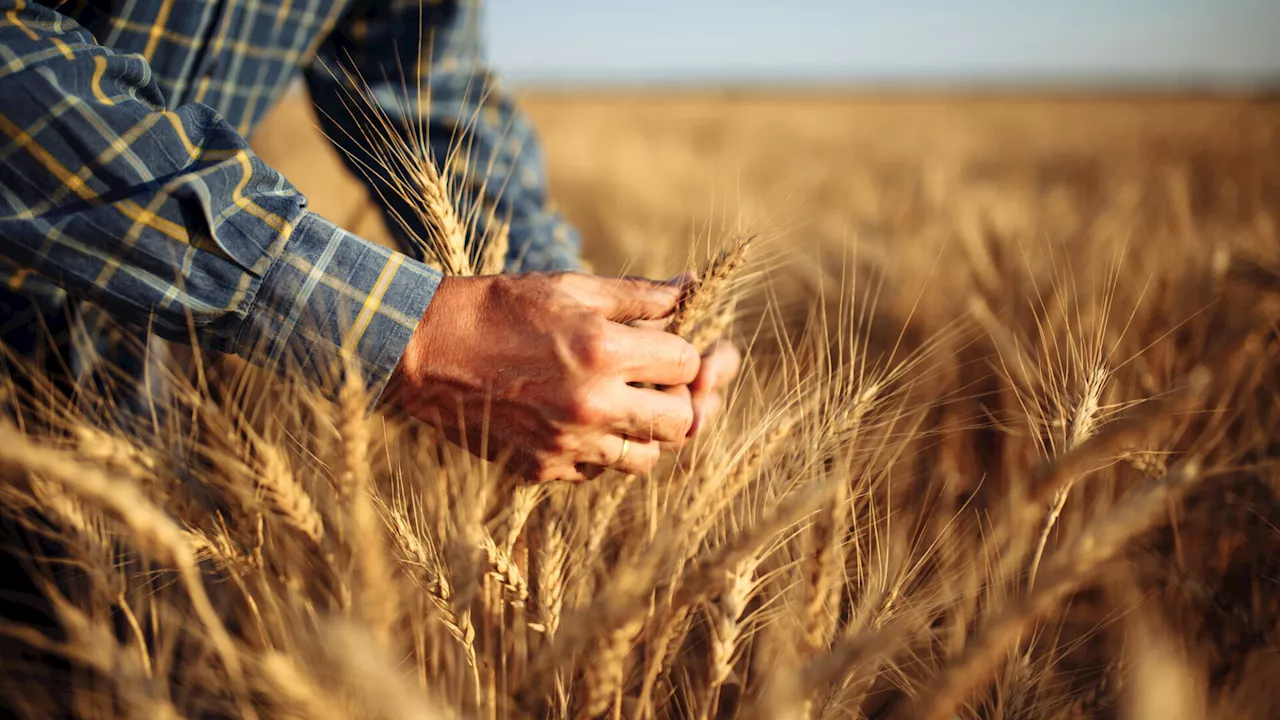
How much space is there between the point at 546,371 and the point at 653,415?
4.4 inches

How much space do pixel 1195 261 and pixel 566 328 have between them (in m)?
1.37

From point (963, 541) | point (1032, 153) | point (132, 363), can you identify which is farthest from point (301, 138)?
point (1032, 153)

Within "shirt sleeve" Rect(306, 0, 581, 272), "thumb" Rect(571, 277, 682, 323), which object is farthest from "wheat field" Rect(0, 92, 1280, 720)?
"shirt sleeve" Rect(306, 0, 581, 272)

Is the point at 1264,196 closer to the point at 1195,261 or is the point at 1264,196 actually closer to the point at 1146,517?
the point at 1195,261

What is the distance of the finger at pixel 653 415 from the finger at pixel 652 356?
16 mm

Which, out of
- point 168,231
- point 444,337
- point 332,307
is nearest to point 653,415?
point 444,337

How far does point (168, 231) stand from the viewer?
23.8 inches

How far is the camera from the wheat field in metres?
0.43

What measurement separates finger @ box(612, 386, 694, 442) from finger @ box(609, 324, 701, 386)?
16 millimetres

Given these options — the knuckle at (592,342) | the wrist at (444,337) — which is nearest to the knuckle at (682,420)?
the knuckle at (592,342)

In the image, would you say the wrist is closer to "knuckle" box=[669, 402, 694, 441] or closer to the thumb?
the thumb

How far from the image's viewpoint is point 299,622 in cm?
53

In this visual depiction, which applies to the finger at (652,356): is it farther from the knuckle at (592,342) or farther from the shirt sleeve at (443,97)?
the shirt sleeve at (443,97)

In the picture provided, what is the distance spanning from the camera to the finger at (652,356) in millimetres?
631
